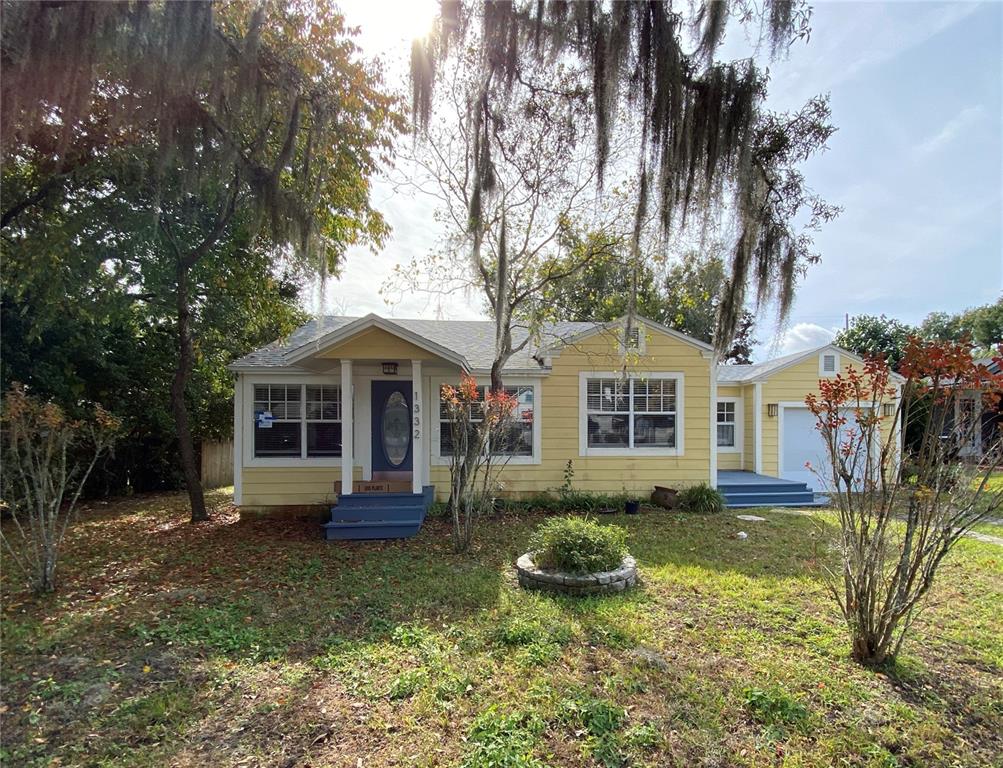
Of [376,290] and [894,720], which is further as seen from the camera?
[376,290]

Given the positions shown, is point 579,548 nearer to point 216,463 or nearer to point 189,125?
point 189,125

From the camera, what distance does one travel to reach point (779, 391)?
38.1 ft

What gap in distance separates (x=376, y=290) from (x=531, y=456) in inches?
166

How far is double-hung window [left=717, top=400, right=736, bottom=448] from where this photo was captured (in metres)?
12.2

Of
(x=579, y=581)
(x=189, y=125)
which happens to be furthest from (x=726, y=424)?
(x=189, y=125)

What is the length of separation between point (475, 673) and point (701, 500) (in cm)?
693

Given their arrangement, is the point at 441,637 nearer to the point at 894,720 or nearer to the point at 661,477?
the point at 894,720

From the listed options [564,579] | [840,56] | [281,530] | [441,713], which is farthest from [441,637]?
[840,56]

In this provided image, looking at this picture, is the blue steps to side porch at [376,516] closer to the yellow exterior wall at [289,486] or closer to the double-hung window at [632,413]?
the yellow exterior wall at [289,486]

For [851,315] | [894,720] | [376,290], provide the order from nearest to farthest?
[894,720]
[376,290]
[851,315]

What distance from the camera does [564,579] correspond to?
15.3ft

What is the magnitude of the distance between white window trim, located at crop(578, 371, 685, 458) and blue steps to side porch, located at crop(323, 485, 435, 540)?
3.45m

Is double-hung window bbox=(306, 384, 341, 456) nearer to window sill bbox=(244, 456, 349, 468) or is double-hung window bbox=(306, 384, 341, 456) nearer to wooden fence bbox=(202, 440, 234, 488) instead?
window sill bbox=(244, 456, 349, 468)

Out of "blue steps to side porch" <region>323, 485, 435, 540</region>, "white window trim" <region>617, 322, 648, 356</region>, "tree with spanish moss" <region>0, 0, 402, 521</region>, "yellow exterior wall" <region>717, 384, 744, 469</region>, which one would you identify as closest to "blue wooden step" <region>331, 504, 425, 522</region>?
"blue steps to side porch" <region>323, 485, 435, 540</region>
